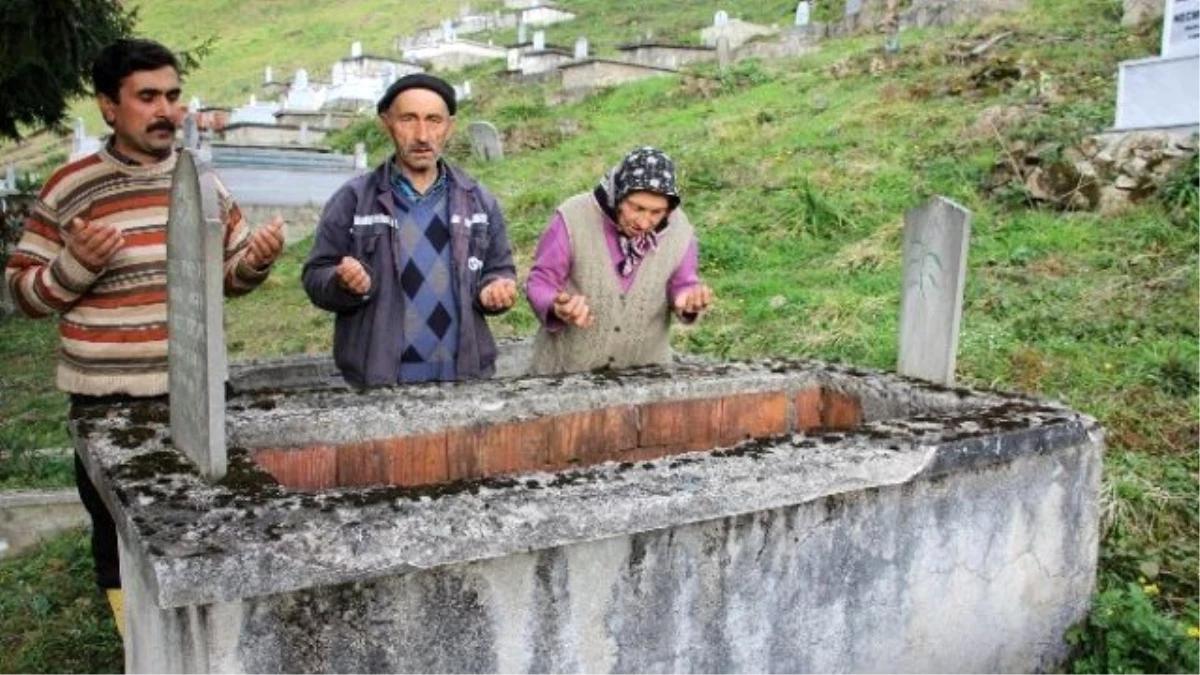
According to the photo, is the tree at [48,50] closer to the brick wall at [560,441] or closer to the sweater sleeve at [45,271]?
the sweater sleeve at [45,271]

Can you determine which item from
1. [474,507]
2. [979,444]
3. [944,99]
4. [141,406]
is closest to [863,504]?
[979,444]

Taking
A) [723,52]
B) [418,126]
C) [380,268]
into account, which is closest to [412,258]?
[380,268]

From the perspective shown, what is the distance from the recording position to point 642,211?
3.17 metres

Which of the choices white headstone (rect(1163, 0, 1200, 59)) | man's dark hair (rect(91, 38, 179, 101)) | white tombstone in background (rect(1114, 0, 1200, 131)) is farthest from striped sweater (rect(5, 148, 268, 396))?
white headstone (rect(1163, 0, 1200, 59))

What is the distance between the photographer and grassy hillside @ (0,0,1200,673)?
12.9ft

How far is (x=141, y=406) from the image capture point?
2.60m

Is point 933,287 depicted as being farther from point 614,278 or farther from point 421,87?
point 421,87

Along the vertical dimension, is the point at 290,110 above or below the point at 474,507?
above

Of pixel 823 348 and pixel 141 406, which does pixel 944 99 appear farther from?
pixel 141 406

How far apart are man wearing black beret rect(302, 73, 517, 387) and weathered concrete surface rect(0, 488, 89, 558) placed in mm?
2081

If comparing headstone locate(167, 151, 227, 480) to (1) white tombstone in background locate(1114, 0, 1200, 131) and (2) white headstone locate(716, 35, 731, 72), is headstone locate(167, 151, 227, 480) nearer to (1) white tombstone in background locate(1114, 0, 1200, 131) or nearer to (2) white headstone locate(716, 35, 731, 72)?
(1) white tombstone in background locate(1114, 0, 1200, 131)

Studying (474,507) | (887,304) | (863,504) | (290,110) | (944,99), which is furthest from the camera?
(290,110)

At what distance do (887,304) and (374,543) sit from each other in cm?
564

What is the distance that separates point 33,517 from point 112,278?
2192 millimetres
